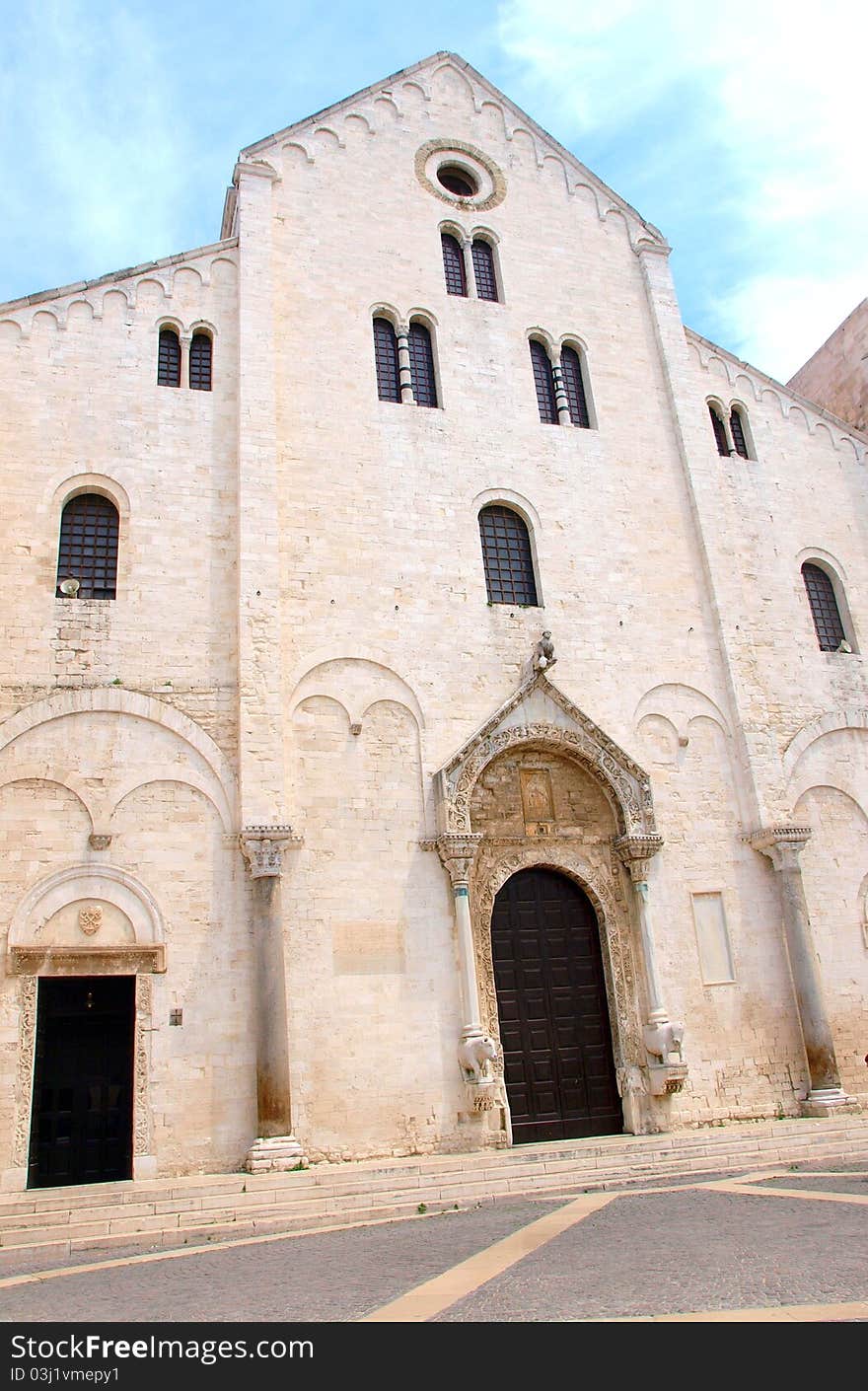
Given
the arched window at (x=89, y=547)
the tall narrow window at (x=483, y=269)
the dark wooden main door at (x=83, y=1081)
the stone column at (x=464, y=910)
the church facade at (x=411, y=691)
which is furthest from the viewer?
the tall narrow window at (x=483, y=269)

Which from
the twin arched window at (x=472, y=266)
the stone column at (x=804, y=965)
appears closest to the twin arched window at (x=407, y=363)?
the twin arched window at (x=472, y=266)

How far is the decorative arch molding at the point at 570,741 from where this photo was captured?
15.6m

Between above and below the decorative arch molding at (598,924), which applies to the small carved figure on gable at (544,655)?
above

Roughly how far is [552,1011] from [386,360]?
38.5ft

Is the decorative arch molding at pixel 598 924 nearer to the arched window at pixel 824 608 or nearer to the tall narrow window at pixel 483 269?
the arched window at pixel 824 608

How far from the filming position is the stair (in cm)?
987

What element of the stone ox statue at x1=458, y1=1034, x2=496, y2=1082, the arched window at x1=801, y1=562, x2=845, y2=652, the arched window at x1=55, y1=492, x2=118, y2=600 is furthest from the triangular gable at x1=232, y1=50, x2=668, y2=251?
the stone ox statue at x1=458, y1=1034, x2=496, y2=1082

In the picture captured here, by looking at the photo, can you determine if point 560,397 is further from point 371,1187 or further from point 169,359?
point 371,1187

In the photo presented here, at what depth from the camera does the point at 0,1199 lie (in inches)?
428

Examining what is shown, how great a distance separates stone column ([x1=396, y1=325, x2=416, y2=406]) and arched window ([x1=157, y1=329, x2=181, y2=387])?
391 centimetres

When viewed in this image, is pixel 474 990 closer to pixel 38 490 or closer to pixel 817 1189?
pixel 817 1189

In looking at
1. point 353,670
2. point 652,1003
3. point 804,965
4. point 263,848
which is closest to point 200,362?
point 353,670

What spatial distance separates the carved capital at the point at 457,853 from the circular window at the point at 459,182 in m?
13.5

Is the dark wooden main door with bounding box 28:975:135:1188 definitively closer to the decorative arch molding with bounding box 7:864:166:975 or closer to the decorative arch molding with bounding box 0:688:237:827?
the decorative arch molding with bounding box 7:864:166:975
